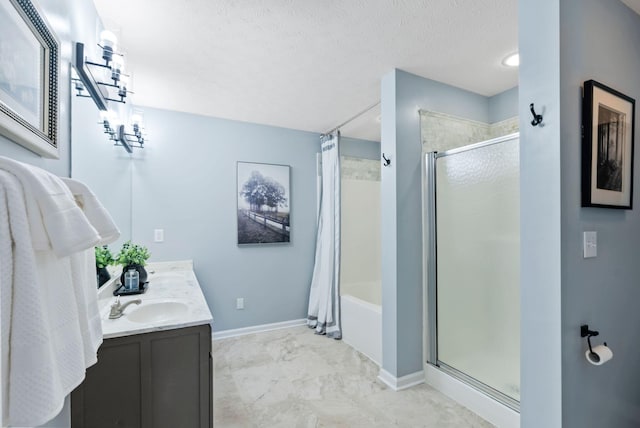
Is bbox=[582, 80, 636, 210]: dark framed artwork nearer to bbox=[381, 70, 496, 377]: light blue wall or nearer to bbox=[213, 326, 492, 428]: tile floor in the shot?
bbox=[381, 70, 496, 377]: light blue wall

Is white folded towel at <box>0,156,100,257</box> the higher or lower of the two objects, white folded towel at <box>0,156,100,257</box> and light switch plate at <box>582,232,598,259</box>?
the higher

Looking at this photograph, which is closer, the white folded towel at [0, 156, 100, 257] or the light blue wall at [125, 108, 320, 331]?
the white folded towel at [0, 156, 100, 257]

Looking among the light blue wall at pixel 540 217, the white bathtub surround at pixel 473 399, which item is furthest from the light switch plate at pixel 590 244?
the white bathtub surround at pixel 473 399

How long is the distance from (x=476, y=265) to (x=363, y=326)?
1.21m

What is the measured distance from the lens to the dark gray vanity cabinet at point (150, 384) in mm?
1213

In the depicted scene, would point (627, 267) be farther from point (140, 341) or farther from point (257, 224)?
point (257, 224)

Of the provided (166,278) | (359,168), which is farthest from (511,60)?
(166,278)

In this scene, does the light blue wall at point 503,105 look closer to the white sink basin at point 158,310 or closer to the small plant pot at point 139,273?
the white sink basin at point 158,310

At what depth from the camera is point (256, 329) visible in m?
3.27

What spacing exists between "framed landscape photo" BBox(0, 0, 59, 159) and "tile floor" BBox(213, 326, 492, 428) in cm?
180

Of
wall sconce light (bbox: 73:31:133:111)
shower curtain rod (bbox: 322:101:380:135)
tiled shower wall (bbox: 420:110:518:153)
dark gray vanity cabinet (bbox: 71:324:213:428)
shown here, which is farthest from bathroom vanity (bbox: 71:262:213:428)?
shower curtain rod (bbox: 322:101:380:135)

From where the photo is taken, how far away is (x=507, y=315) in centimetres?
194

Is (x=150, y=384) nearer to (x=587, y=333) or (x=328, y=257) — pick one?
(x=587, y=333)

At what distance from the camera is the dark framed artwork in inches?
47.8
